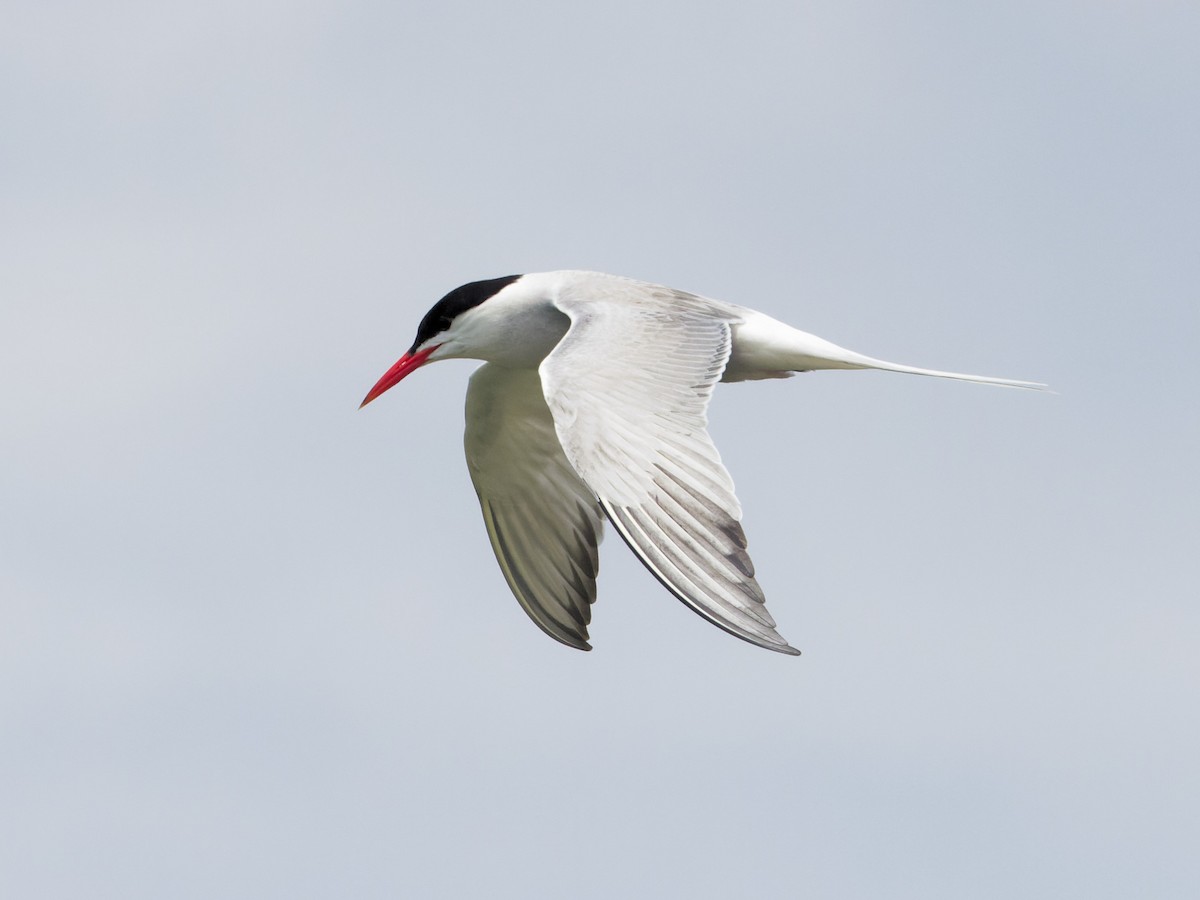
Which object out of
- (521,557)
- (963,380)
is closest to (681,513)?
(963,380)

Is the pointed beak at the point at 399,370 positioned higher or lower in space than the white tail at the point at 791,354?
lower

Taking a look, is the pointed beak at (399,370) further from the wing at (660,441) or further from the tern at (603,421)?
the wing at (660,441)

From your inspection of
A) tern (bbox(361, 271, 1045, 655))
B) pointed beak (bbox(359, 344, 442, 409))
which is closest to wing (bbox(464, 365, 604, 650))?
tern (bbox(361, 271, 1045, 655))

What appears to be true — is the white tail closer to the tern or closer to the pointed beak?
the tern

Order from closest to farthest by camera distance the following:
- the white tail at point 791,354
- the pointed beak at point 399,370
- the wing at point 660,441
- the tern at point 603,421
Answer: the wing at point 660,441 → the tern at point 603,421 → the white tail at point 791,354 → the pointed beak at point 399,370

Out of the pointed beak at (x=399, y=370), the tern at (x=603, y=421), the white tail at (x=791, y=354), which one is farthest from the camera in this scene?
the pointed beak at (x=399, y=370)

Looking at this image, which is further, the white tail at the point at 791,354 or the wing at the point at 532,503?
the wing at the point at 532,503

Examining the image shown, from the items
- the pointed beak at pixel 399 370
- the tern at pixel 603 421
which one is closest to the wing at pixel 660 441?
the tern at pixel 603 421

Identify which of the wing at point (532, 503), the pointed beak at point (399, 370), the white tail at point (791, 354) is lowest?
the wing at point (532, 503)
